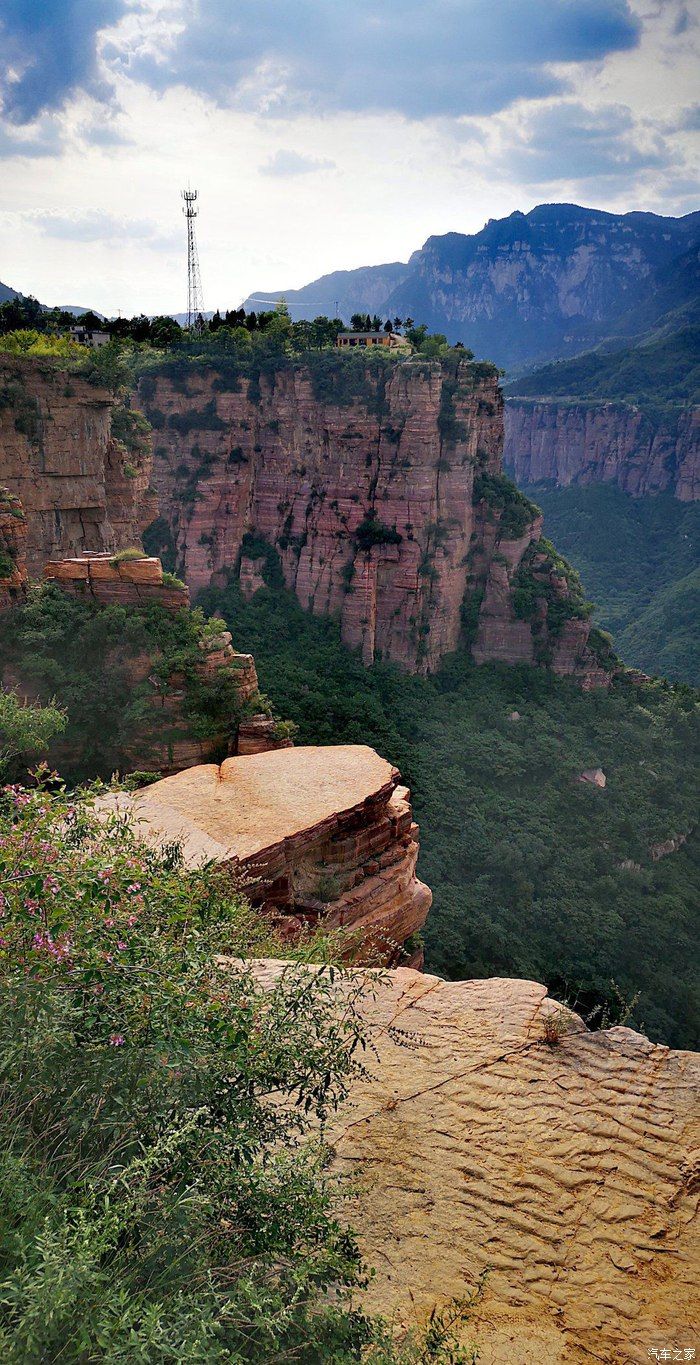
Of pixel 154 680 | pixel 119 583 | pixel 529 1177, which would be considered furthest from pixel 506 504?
pixel 529 1177

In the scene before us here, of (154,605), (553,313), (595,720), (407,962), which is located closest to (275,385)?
(595,720)

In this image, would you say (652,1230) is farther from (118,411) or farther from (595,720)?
(595,720)

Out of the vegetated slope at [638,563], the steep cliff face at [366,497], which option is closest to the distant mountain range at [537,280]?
the vegetated slope at [638,563]

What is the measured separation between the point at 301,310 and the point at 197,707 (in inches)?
6884

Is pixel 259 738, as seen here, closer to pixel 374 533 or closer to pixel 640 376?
pixel 374 533

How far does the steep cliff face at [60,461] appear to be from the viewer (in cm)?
2066

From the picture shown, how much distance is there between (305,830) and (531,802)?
82.2 feet

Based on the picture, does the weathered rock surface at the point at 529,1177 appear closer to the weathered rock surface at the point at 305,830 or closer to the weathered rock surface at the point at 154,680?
the weathered rock surface at the point at 305,830

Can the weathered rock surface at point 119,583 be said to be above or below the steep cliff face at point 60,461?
below

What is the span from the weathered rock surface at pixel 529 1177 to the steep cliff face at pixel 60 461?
1669cm

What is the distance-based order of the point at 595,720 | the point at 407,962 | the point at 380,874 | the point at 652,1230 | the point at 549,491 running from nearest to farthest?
the point at 652,1230, the point at 380,874, the point at 407,962, the point at 595,720, the point at 549,491

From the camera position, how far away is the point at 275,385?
4347cm

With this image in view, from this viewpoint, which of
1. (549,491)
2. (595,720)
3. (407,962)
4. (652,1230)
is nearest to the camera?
(652,1230)

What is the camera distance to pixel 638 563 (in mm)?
86750
